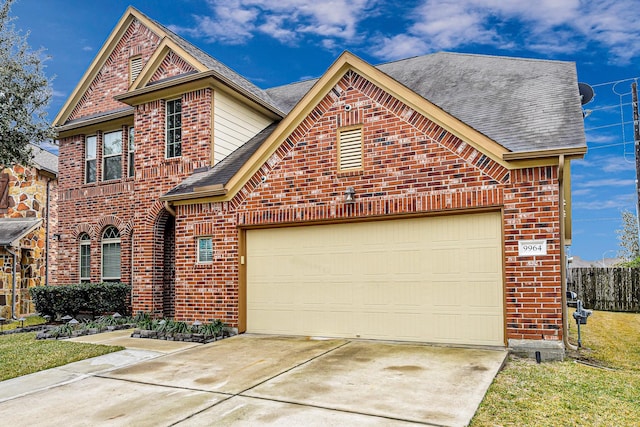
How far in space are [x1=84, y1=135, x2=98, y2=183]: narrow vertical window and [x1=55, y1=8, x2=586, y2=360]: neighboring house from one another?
1.38 meters

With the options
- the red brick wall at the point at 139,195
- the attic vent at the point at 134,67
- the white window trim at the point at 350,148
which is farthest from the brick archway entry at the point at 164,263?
the white window trim at the point at 350,148

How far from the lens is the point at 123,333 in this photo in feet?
35.0

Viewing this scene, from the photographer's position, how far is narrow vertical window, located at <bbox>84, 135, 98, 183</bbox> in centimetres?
1492

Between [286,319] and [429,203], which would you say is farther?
[286,319]

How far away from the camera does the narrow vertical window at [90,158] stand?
49.0ft

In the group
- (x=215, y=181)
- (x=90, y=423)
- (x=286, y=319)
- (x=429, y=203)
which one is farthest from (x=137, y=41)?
(x=90, y=423)

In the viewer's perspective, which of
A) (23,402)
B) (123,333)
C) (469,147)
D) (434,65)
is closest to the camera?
(23,402)

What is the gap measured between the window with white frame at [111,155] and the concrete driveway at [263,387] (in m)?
7.83

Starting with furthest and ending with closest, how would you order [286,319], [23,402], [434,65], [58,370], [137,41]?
[137,41] < [434,65] < [286,319] < [58,370] < [23,402]

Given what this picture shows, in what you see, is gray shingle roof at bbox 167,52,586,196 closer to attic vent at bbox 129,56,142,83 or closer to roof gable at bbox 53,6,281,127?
roof gable at bbox 53,6,281,127

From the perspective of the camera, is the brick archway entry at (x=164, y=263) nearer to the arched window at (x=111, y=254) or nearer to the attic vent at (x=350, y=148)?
the arched window at (x=111, y=254)

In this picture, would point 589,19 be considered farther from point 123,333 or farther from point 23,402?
point 23,402

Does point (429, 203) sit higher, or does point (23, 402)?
point (429, 203)

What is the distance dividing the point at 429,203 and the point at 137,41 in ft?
37.5
